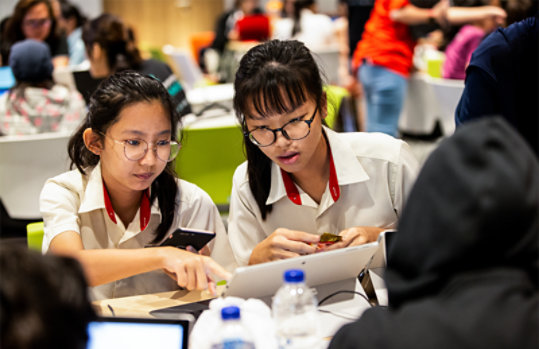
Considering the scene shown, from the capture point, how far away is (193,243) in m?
1.78

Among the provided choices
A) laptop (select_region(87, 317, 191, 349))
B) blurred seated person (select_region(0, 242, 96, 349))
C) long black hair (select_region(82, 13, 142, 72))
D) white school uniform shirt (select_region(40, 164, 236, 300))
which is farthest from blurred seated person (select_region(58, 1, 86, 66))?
blurred seated person (select_region(0, 242, 96, 349))

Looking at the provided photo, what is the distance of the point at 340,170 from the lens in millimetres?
1997

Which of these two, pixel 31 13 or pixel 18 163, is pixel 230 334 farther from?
pixel 31 13

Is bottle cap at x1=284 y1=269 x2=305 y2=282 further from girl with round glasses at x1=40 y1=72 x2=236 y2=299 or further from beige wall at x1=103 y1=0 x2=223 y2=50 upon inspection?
beige wall at x1=103 y1=0 x2=223 y2=50

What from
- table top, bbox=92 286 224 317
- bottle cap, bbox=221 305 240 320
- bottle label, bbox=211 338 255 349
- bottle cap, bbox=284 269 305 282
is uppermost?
bottle cap, bbox=221 305 240 320

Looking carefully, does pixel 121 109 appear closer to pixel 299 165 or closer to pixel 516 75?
pixel 299 165

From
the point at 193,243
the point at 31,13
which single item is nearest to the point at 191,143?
the point at 193,243

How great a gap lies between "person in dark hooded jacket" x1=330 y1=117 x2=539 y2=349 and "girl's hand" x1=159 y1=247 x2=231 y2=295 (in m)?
0.79

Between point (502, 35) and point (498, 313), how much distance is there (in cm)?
140

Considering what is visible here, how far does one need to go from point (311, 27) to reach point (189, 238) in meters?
5.45

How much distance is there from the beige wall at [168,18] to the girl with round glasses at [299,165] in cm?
1078

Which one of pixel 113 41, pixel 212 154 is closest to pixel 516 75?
pixel 212 154

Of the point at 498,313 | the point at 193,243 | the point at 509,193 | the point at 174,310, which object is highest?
the point at 509,193

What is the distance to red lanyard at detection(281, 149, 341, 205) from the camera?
2.01 m
